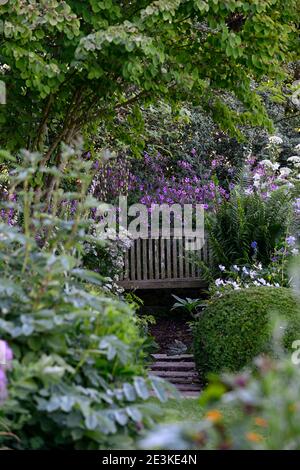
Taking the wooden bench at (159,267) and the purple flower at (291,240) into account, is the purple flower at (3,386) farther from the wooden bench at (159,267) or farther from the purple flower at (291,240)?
the wooden bench at (159,267)

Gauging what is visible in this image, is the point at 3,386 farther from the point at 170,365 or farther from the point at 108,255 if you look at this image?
the point at 108,255

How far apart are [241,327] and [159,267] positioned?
3.48 meters

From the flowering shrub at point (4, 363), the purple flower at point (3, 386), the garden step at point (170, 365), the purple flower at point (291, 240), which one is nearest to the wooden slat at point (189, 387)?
the garden step at point (170, 365)

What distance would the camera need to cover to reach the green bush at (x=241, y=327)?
504 centimetres

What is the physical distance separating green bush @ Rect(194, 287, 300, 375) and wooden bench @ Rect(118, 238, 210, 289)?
2.82m

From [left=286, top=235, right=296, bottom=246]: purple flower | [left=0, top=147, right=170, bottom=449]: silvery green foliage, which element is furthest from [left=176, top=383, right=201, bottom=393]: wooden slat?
[left=0, top=147, right=170, bottom=449]: silvery green foliage

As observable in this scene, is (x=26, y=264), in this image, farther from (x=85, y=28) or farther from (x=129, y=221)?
(x=129, y=221)

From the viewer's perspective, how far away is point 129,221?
8.80 m

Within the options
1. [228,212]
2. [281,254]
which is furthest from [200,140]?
[281,254]

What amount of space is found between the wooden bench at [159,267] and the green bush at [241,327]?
9.26 ft

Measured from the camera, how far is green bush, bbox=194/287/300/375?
198 inches

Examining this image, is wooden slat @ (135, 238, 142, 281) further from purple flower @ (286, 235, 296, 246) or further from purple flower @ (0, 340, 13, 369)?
purple flower @ (0, 340, 13, 369)

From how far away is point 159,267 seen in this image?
8562 mm

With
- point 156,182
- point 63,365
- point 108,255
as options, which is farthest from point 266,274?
point 63,365
